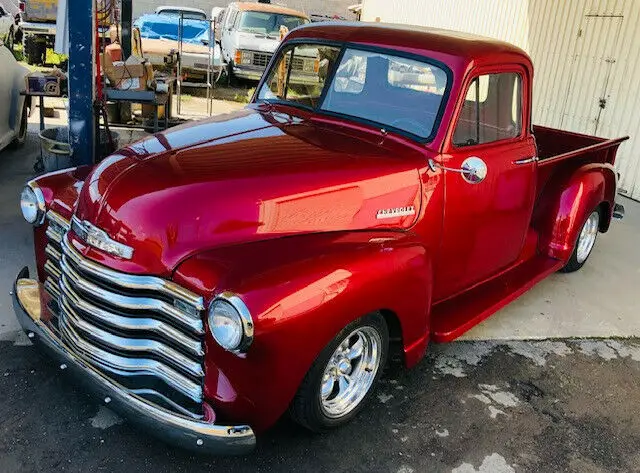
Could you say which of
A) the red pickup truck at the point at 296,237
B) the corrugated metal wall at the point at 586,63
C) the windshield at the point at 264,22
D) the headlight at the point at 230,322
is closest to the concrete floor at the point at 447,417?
the red pickup truck at the point at 296,237

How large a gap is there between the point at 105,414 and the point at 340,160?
5.64ft

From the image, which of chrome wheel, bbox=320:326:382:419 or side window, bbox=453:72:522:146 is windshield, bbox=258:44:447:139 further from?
chrome wheel, bbox=320:326:382:419

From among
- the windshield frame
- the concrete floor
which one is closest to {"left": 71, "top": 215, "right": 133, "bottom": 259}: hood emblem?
the concrete floor

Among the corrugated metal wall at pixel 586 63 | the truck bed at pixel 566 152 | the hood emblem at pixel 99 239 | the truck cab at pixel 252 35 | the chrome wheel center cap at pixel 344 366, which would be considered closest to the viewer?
the hood emblem at pixel 99 239

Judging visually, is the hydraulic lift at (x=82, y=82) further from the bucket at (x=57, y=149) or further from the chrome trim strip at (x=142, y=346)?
the chrome trim strip at (x=142, y=346)

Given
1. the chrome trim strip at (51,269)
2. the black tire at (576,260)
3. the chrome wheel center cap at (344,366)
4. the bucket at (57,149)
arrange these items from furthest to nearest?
1. the bucket at (57,149)
2. the black tire at (576,260)
3. the chrome trim strip at (51,269)
4. the chrome wheel center cap at (344,366)

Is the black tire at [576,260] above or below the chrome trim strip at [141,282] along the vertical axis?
below

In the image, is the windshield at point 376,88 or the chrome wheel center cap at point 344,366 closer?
the chrome wheel center cap at point 344,366

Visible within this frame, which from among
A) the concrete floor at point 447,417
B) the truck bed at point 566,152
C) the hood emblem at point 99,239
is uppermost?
the truck bed at point 566,152

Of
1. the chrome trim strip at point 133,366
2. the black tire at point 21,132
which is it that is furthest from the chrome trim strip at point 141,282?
the black tire at point 21,132

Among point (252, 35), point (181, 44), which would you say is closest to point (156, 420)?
point (181, 44)

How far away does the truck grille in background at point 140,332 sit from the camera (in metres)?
2.47

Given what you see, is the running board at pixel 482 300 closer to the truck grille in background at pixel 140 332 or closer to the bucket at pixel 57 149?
the truck grille in background at pixel 140 332

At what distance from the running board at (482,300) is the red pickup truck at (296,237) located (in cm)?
2
